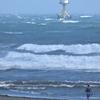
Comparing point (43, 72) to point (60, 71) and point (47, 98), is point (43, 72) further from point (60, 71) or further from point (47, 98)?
point (47, 98)

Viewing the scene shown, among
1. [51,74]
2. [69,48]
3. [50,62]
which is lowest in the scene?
[69,48]

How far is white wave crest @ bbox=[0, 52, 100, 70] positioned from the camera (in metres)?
28.7

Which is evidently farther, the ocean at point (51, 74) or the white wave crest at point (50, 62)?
the white wave crest at point (50, 62)

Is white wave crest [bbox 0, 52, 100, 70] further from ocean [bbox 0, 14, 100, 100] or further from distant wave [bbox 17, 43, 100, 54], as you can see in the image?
distant wave [bbox 17, 43, 100, 54]

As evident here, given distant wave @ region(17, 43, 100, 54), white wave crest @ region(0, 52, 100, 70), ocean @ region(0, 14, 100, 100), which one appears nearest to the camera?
ocean @ region(0, 14, 100, 100)

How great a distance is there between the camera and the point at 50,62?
3095 cm

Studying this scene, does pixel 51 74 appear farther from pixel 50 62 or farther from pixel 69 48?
pixel 69 48

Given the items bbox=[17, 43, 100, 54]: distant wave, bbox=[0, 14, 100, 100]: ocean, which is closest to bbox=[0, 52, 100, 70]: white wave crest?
bbox=[0, 14, 100, 100]: ocean

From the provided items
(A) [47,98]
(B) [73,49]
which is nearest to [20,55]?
(B) [73,49]

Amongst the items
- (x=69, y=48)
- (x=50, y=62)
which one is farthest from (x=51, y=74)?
(x=69, y=48)

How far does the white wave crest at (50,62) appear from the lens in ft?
94.1

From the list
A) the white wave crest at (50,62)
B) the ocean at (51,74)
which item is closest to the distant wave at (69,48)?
the ocean at (51,74)

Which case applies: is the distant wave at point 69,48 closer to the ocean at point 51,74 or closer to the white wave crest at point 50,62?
the ocean at point 51,74

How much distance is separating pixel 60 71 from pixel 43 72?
106 centimetres
